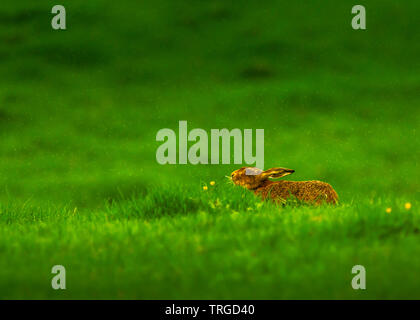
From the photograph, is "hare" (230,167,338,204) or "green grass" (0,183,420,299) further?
"hare" (230,167,338,204)

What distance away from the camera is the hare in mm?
7113

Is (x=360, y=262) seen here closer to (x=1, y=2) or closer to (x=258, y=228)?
(x=258, y=228)

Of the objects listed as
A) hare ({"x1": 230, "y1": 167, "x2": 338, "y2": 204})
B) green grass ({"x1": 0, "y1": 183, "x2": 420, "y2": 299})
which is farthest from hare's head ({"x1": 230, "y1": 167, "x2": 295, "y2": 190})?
green grass ({"x1": 0, "y1": 183, "x2": 420, "y2": 299})

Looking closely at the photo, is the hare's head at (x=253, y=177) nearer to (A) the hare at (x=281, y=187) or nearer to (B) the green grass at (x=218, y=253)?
(A) the hare at (x=281, y=187)

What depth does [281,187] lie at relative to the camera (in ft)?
24.3

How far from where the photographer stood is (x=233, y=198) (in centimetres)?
666

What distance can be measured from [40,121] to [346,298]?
39.9ft

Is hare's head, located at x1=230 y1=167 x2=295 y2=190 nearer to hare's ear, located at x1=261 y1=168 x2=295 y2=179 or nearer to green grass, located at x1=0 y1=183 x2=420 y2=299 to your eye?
hare's ear, located at x1=261 y1=168 x2=295 y2=179

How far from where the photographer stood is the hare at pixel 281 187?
280 inches

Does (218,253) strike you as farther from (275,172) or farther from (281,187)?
(275,172)

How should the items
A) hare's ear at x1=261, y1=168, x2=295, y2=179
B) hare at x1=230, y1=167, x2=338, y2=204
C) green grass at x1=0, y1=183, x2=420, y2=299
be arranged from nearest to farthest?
1. green grass at x1=0, y1=183, x2=420, y2=299
2. hare at x1=230, y1=167, x2=338, y2=204
3. hare's ear at x1=261, y1=168, x2=295, y2=179

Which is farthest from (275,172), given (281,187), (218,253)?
(218,253)

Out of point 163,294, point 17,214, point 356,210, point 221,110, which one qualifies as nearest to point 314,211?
point 356,210

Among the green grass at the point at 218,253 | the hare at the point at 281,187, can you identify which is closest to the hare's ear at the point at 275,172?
the hare at the point at 281,187
